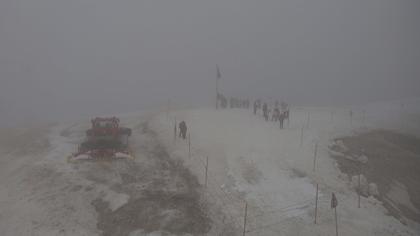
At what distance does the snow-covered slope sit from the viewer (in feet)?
35.9

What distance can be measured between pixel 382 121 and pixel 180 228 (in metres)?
25.9

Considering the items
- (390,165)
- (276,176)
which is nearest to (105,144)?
(276,176)

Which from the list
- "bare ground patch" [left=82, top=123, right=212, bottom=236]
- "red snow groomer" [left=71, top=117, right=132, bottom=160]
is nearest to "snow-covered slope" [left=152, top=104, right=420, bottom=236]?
"bare ground patch" [left=82, top=123, right=212, bottom=236]

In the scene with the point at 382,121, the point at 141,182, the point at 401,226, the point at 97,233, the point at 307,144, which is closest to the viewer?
the point at 97,233

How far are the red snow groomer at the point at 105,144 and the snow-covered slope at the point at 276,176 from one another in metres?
3.04

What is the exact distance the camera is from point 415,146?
20.7 meters

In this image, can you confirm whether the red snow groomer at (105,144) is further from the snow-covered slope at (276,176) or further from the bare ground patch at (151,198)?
the snow-covered slope at (276,176)

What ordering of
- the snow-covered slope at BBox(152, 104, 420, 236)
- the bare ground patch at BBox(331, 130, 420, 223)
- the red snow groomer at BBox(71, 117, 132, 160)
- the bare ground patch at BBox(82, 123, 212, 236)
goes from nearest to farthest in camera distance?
the bare ground patch at BBox(82, 123, 212, 236) → the snow-covered slope at BBox(152, 104, 420, 236) → the bare ground patch at BBox(331, 130, 420, 223) → the red snow groomer at BBox(71, 117, 132, 160)

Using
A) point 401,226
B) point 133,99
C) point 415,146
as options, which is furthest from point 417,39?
point 401,226

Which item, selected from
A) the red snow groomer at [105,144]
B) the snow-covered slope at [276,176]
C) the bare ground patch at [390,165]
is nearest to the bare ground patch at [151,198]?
the red snow groomer at [105,144]

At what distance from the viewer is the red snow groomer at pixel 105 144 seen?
55.7 ft

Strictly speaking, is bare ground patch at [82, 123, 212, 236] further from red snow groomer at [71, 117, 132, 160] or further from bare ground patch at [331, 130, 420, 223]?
bare ground patch at [331, 130, 420, 223]

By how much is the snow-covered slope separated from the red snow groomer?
304 cm

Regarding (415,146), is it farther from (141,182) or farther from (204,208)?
(141,182)
